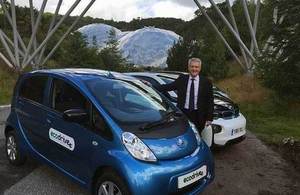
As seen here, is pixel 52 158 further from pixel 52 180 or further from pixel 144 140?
pixel 144 140

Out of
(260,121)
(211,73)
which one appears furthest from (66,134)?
(211,73)

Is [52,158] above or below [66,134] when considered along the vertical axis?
below

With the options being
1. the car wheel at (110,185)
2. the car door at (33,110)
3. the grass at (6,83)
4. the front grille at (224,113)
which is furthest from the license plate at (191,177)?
the grass at (6,83)

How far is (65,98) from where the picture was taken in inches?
216

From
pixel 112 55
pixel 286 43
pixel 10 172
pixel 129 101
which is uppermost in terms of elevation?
pixel 286 43

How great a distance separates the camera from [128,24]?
78188 millimetres

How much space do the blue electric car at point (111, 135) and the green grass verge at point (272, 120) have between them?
4535mm

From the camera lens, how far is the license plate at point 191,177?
181 inches

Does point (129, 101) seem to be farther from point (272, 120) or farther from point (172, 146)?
point (272, 120)

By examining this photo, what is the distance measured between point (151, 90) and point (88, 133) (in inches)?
56.2

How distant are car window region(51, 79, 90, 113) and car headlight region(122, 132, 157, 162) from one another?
0.74m

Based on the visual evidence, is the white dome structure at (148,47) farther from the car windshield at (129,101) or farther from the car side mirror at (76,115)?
the car side mirror at (76,115)

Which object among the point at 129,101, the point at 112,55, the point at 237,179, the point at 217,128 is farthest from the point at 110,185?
the point at 112,55

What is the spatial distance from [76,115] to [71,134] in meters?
0.32
